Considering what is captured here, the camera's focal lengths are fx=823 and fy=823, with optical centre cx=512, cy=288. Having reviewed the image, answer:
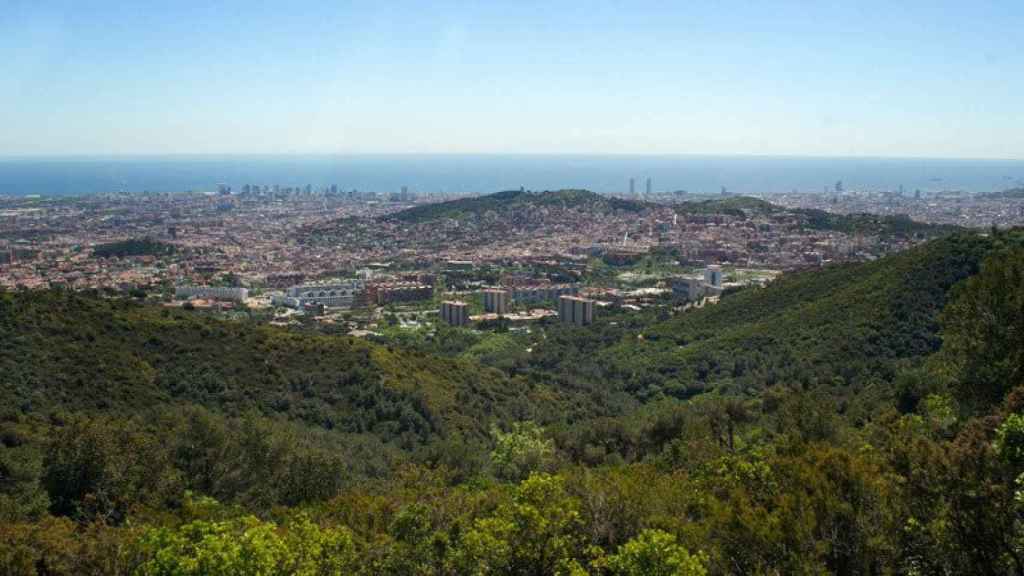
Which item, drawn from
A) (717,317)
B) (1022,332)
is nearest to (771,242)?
(717,317)

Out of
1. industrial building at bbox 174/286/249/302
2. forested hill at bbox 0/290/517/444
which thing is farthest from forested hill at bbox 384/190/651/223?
forested hill at bbox 0/290/517/444

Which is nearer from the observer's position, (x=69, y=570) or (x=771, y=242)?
(x=69, y=570)

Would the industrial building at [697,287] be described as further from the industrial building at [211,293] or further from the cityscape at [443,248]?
the industrial building at [211,293]

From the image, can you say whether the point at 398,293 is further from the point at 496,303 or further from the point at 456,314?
the point at 456,314

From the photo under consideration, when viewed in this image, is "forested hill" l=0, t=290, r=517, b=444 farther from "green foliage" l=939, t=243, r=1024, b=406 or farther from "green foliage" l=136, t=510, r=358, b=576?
"green foliage" l=939, t=243, r=1024, b=406

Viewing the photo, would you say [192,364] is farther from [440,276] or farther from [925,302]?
[440,276]

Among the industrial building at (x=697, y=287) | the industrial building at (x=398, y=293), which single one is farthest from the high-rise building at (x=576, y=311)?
the industrial building at (x=398, y=293)
